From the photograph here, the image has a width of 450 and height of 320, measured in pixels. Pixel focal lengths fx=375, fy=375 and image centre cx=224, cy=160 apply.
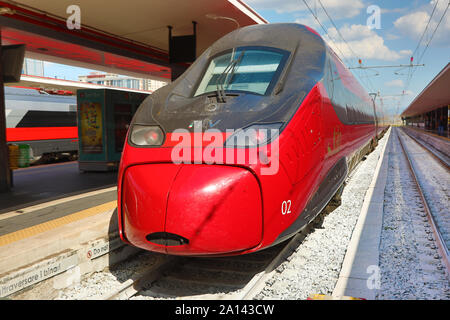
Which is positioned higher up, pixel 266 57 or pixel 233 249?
pixel 266 57

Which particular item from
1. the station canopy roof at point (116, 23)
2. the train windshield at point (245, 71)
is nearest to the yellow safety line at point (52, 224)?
the train windshield at point (245, 71)

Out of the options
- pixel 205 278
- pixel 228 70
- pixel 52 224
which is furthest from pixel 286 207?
pixel 52 224

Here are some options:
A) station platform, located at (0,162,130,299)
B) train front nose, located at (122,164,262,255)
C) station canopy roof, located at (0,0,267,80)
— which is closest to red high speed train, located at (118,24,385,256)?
train front nose, located at (122,164,262,255)

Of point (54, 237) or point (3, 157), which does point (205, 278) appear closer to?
point (54, 237)

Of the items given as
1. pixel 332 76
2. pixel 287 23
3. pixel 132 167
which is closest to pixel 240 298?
pixel 132 167

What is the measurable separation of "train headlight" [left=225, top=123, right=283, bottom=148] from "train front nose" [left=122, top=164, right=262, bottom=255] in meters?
0.23

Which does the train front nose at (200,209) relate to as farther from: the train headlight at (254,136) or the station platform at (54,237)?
the station platform at (54,237)

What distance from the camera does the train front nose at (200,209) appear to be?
2.90 m

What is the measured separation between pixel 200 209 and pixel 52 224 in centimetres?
242

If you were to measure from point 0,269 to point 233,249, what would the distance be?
194 centimetres

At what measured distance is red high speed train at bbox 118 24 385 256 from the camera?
2938mm

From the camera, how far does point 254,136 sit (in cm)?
309

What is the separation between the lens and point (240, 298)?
323cm

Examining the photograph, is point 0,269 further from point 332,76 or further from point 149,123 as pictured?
point 332,76
